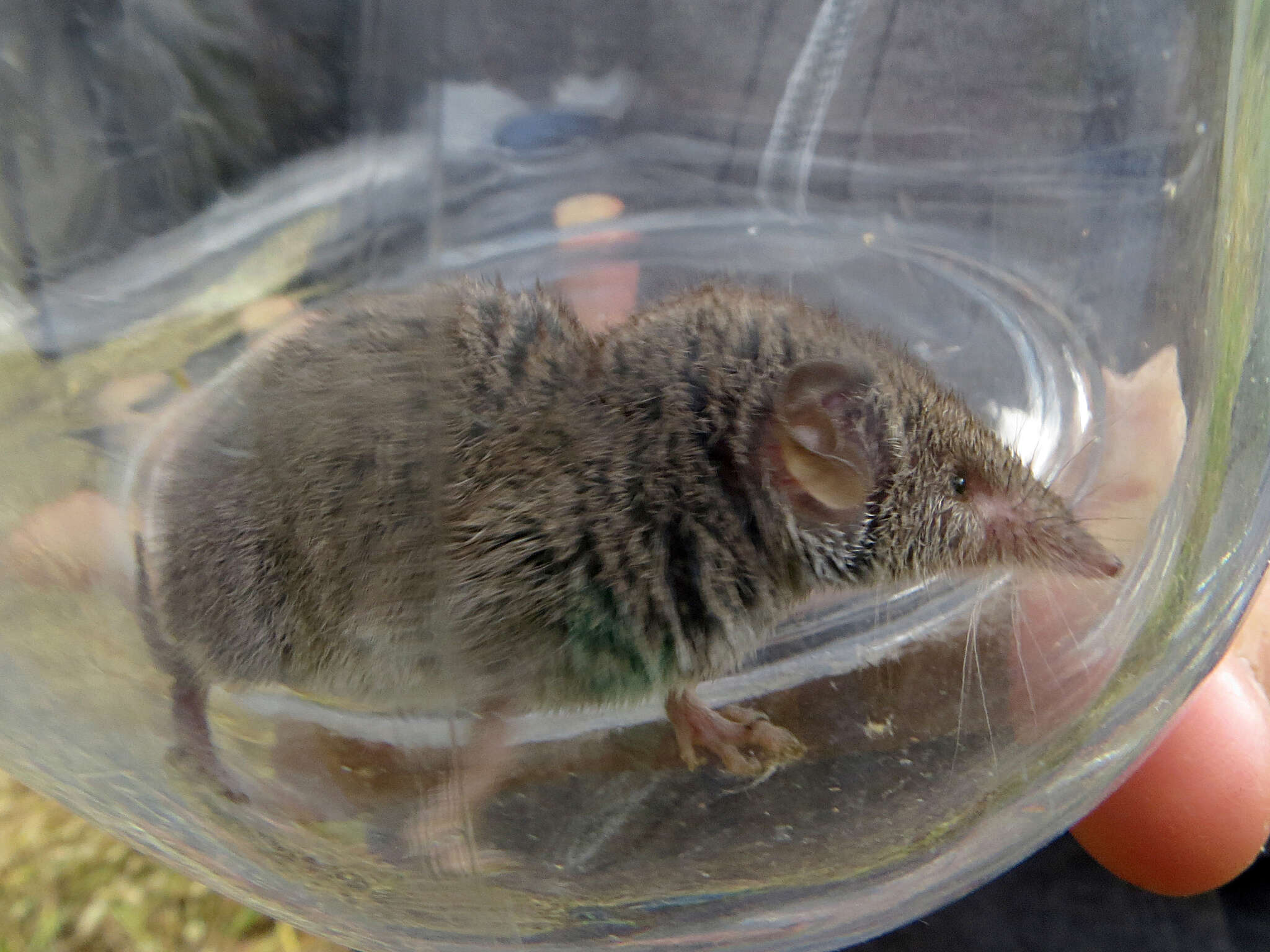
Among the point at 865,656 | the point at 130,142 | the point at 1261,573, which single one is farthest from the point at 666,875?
the point at 130,142

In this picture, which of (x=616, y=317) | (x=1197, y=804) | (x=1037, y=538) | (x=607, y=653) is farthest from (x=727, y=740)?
(x=1197, y=804)

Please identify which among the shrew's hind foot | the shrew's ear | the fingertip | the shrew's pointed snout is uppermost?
the shrew's ear

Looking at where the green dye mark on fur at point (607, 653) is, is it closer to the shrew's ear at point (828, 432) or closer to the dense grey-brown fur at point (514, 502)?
the dense grey-brown fur at point (514, 502)

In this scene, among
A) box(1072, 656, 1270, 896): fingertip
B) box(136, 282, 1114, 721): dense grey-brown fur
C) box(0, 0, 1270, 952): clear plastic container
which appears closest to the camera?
box(136, 282, 1114, 721): dense grey-brown fur

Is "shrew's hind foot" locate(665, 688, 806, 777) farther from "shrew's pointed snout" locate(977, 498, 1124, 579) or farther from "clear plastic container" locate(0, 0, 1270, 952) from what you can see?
"shrew's pointed snout" locate(977, 498, 1124, 579)

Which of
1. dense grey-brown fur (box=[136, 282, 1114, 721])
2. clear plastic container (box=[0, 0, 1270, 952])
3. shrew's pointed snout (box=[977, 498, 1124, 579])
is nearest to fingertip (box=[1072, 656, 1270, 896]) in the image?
clear plastic container (box=[0, 0, 1270, 952])

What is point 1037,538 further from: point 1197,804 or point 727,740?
point 1197,804

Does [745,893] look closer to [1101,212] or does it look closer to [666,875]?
[666,875]
